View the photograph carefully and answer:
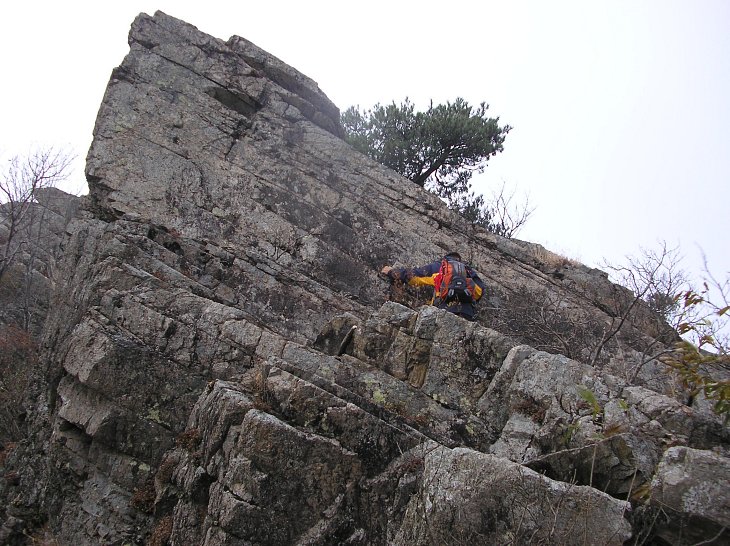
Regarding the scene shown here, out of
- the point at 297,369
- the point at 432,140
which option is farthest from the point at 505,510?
the point at 432,140

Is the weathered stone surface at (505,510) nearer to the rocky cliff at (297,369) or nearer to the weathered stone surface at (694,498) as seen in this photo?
the rocky cliff at (297,369)

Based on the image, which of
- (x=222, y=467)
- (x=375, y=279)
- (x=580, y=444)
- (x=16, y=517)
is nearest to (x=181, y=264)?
(x=375, y=279)

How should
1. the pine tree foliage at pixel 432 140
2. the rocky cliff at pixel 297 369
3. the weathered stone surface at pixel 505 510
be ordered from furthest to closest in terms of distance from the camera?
the pine tree foliage at pixel 432 140 < the rocky cliff at pixel 297 369 < the weathered stone surface at pixel 505 510

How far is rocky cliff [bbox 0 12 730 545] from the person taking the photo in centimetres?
561

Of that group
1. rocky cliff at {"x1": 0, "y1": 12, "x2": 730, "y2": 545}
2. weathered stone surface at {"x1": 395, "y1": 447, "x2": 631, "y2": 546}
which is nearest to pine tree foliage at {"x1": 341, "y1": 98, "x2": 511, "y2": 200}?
rocky cliff at {"x1": 0, "y1": 12, "x2": 730, "y2": 545}

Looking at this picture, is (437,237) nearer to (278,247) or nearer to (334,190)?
(334,190)

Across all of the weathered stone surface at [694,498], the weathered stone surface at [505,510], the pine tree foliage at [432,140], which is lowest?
the weathered stone surface at [505,510]

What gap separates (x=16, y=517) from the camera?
7.43 meters

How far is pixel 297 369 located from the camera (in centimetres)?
713

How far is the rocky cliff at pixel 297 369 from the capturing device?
561 centimetres

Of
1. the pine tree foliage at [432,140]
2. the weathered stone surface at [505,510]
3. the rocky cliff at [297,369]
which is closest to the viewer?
the weathered stone surface at [505,510]

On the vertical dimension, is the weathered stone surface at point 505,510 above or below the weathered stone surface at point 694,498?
below

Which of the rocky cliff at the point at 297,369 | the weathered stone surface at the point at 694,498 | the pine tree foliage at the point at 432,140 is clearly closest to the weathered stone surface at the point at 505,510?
the rocky cliff at the point at 297,369

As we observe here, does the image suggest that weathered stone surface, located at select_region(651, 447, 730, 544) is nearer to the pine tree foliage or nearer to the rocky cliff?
the rocky cliff
